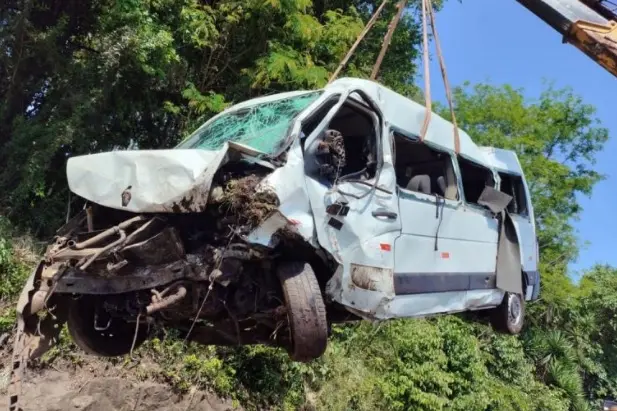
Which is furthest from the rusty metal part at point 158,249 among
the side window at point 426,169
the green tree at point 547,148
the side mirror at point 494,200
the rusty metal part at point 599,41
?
the green tree at point 547,148

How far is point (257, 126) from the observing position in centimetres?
459

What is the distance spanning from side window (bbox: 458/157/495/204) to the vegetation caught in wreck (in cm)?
370

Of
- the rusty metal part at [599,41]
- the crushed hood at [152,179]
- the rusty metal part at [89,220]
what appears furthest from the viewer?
the rusty metal part at [599,41]

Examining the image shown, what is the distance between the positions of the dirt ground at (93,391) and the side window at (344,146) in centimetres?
456

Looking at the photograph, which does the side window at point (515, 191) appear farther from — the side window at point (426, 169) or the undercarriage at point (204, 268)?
the undercarriage at point (204, 268)

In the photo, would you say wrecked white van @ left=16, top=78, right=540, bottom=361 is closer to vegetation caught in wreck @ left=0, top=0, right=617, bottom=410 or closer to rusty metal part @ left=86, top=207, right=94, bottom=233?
rusty metal part @ left=86, top=207, right=94, bottom=233

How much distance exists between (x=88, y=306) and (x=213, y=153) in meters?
2.13

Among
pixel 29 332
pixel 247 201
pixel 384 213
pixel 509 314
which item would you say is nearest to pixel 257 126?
pixel 247 201

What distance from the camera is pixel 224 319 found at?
4.52 m

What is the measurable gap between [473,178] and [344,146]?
2.80m

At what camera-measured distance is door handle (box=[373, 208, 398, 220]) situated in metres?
4.54

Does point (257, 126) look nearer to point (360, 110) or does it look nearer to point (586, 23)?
point (360, 110)

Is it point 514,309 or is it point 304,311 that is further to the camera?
point 514,309

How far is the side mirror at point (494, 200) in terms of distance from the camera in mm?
6645
